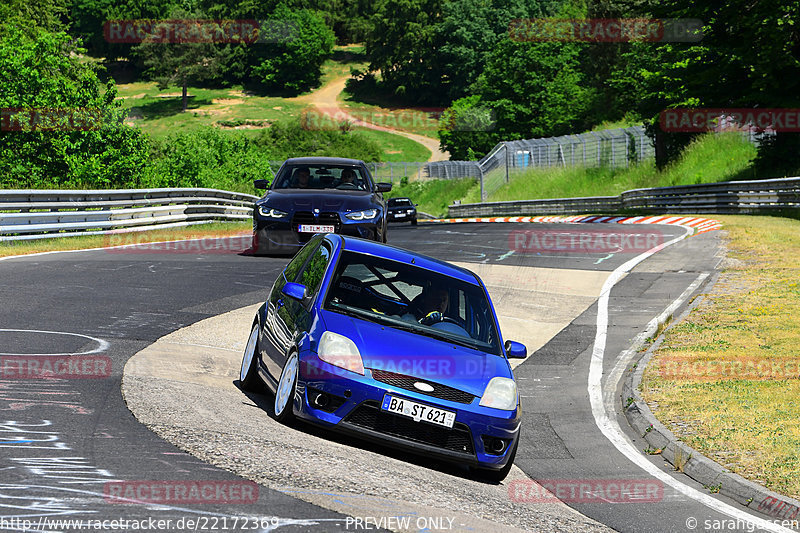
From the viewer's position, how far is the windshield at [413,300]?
784 centimetres

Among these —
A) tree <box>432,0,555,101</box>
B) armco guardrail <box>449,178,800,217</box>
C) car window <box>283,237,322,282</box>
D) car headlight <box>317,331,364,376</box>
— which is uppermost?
tree <box>432,0,555,101</box>

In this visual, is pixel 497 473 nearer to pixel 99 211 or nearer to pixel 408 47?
pixel 99 211

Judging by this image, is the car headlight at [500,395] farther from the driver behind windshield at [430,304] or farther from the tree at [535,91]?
the tree at [535,91]

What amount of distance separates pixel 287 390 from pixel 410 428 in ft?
3.36

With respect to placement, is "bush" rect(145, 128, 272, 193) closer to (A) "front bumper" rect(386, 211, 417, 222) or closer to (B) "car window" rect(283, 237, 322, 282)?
(A) "front bumper" rect(386, 211, 417, 222)

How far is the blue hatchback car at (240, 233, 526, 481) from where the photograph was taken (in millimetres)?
6945

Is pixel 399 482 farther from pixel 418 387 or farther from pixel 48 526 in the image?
pixel 48 526

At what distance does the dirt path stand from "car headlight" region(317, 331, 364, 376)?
355 ft

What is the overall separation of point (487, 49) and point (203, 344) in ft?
426

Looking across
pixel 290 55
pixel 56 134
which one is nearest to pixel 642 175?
pixel 56 134

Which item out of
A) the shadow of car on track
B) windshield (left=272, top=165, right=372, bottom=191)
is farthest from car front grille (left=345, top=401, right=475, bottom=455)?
windshield (left=272, top=165, right=372, bottom=191)

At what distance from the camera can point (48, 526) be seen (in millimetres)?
4477

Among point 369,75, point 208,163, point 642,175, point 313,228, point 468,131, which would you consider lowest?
point 468,131

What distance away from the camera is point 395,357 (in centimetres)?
712
